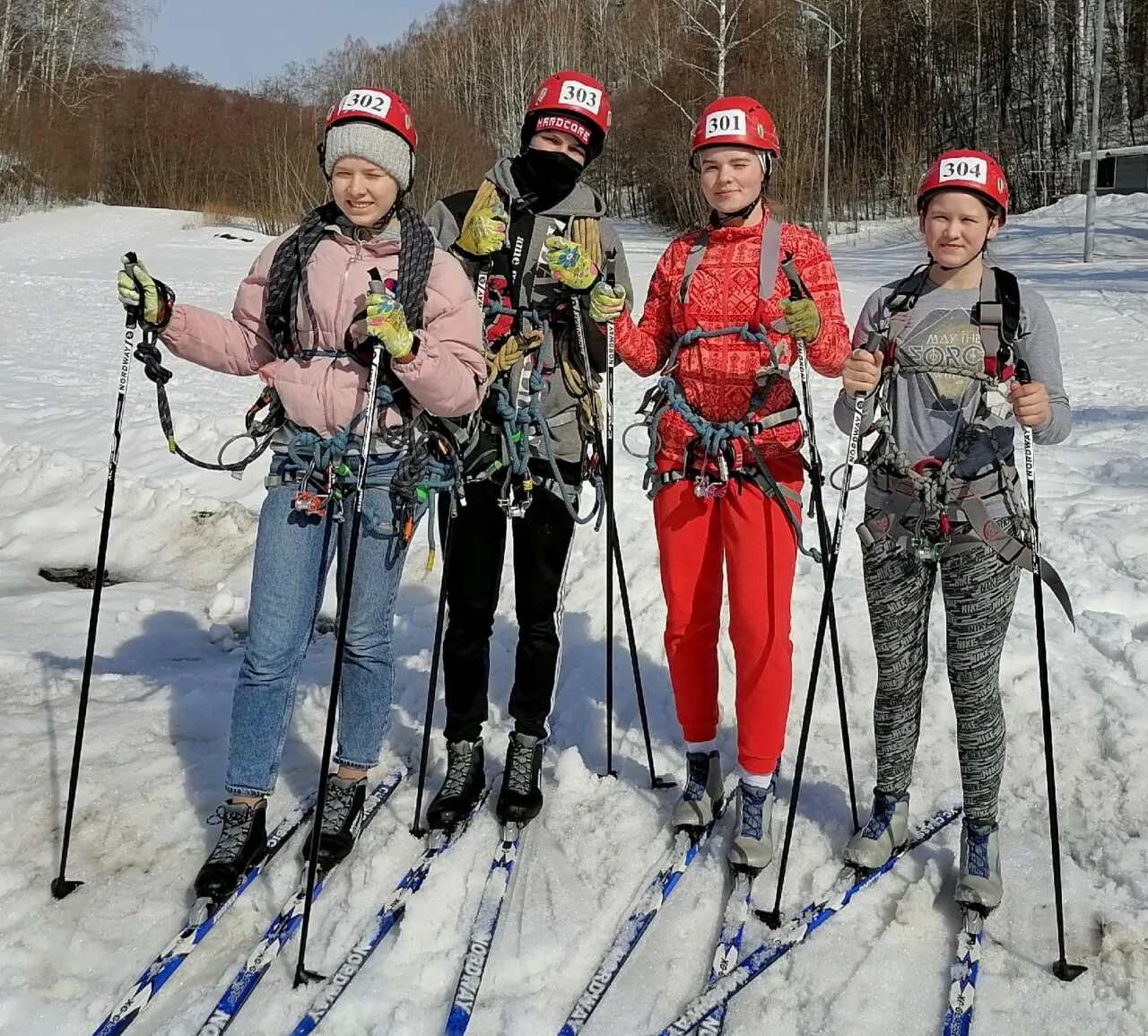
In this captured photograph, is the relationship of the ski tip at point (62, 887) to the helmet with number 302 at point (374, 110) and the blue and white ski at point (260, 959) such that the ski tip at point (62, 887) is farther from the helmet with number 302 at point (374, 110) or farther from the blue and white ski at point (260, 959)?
the helmet with number 302 at point (374, 110)

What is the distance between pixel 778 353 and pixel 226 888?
7.76 feet

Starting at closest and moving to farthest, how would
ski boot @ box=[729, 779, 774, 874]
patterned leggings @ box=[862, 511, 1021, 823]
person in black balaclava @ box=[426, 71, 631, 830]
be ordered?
patterned leggings @ box=[862, 511, 1021, 823] → ski boot @ box=[729, 779, 774, 874] → person in black balaclava @ box=[426, 71, 631, 830]

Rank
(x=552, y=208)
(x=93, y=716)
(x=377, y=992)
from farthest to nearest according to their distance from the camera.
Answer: (x=93, y=716) < (x=552, y=208) < (x=377, y=992)

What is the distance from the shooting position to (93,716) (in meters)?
4.16

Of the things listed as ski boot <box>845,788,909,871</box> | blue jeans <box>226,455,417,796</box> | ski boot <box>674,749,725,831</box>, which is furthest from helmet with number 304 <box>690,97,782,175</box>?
ski boot <box>845,788,909,871</box>

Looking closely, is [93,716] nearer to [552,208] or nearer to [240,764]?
[240,764]

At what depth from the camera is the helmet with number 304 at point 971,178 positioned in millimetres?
2828

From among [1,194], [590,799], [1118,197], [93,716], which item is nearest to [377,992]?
[590,799]

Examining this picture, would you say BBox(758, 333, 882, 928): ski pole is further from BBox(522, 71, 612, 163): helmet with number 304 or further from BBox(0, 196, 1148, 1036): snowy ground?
BBox(522, 71, 612, 163): helmet with number 304

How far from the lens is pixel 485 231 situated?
321 cm

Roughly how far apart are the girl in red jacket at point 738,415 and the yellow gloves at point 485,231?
0.39 metres

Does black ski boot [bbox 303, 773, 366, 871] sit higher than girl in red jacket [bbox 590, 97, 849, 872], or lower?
lower

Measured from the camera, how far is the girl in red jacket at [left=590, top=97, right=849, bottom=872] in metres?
3.12

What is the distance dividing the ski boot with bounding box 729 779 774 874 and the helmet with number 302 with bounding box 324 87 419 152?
2.38 m
